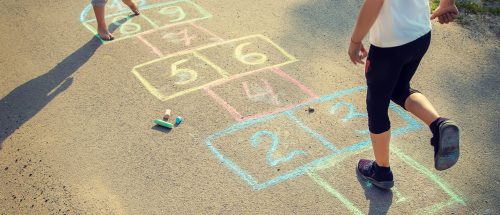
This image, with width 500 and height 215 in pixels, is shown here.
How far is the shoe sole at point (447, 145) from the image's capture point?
2590mm

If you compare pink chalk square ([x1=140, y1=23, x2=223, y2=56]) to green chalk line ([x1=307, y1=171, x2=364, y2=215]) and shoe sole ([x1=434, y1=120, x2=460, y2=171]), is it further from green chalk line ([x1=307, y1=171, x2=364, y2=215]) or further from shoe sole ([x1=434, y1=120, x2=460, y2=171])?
shoe sole ([x1=434, y1=120, x2=460, y2=171])

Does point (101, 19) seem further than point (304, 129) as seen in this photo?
Yes

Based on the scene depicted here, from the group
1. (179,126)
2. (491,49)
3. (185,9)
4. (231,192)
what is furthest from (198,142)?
(491,49)

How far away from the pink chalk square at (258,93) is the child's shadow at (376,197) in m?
1.05

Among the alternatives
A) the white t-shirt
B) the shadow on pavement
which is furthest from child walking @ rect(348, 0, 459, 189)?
the shadow on pavement

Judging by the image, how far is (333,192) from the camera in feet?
10.2

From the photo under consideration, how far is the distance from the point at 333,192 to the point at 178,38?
2664 millimetres

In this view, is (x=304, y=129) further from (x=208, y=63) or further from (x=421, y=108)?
(x=208, y=63)

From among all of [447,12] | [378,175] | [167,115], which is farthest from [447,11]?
[167,115]

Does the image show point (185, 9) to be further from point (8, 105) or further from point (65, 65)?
point (8, 105)

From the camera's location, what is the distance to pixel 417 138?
3586 millimetres

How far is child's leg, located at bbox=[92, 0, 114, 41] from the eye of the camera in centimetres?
480

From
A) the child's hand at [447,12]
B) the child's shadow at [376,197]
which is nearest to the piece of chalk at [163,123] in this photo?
the child's shadow at [376,197]

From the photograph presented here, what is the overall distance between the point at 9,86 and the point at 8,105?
1.13 feet
